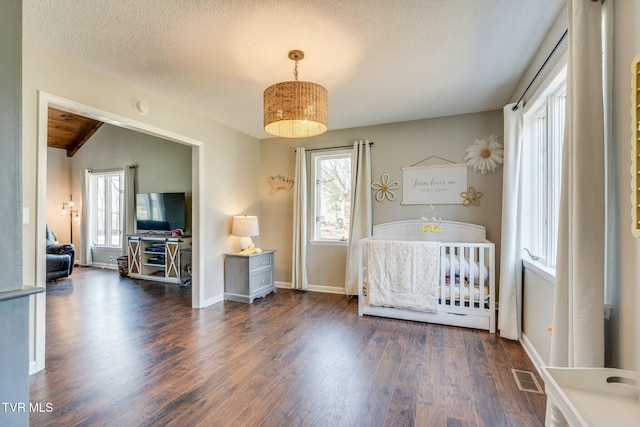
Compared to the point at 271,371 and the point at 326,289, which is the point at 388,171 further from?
the point at 271,371

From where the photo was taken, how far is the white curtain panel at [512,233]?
9.02 feet

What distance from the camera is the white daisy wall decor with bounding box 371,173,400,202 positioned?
412cm

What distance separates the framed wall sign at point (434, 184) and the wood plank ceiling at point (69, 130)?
21.3ft

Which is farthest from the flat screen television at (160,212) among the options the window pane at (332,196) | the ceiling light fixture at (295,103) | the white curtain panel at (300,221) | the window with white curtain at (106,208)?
the ceiling light fixture at (295,103)

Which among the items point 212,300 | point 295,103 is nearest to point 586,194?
point 295,103

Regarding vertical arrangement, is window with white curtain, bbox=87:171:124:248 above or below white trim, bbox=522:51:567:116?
below

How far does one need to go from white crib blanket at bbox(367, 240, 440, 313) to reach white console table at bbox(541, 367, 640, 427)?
2130mm

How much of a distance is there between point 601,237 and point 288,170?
13.2 ft

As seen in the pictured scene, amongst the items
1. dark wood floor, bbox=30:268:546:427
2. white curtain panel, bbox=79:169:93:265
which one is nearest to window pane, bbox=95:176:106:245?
white curtain panel, bbox=79:169:93:265

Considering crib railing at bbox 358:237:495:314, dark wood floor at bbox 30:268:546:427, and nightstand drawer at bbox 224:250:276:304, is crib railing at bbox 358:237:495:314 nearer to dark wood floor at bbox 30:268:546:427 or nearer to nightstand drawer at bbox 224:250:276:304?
dark wood floor at bbox 30:268:546:427

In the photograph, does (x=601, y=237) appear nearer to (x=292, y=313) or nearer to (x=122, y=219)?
(x=292, y=313)

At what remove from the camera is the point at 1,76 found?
1.11 meters

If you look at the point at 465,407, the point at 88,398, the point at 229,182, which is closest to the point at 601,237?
the point at 465,407

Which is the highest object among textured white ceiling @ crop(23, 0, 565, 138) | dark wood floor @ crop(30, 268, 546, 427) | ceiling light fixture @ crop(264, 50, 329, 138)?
textured white ceiling @ crop(23, 0, 565, 138)
